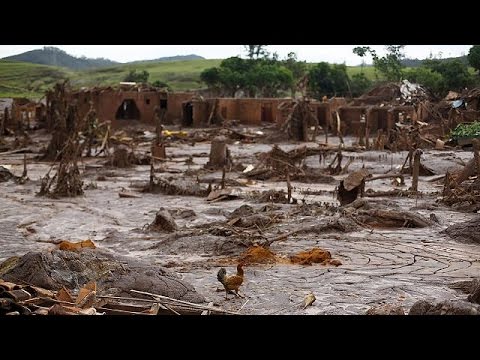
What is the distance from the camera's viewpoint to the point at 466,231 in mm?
12867

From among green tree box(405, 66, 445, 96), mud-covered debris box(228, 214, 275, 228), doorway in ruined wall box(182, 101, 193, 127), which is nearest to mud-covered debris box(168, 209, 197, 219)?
mud-covered debris box(228, 214, 275, 228)

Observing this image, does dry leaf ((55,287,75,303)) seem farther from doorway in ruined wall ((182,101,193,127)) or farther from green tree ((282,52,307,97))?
green tree ((282,52,307,97))

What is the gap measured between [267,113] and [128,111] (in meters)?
9.07

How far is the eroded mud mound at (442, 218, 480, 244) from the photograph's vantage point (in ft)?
41.6

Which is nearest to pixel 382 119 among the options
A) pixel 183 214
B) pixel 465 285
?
pixel 183 214

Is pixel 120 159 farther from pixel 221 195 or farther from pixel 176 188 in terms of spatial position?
pixel 221 195

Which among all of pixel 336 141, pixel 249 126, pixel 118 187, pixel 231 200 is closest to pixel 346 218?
pixel 231 200

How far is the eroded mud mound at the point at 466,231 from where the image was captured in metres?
12.7

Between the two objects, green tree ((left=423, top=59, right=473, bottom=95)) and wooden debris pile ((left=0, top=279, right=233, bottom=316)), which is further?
green tree ((left=423, top=59, right=473, bottom=95))

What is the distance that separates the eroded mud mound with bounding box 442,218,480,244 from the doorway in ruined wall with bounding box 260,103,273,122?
105ft
